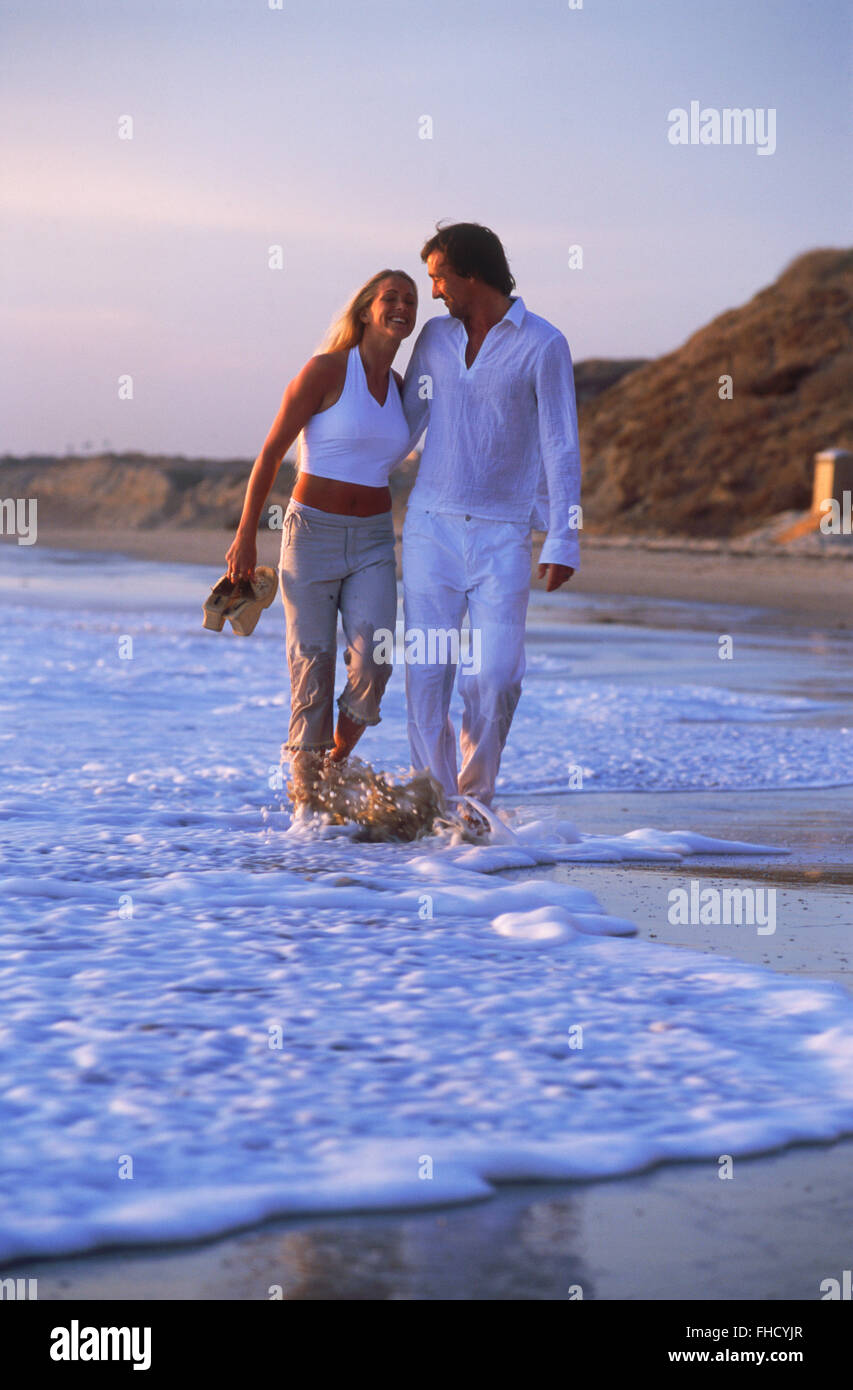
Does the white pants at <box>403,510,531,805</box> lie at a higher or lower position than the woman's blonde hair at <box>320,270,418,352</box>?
lower

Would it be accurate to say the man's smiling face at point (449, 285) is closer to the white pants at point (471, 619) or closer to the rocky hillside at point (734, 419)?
the white pants at point (471, 619)

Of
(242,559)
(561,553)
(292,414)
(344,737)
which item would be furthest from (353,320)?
(344,737)

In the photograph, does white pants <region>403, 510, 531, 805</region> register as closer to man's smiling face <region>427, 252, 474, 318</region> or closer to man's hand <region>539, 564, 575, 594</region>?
man's hand <region>539, 564, 575, 594</region>

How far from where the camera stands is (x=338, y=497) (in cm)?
540

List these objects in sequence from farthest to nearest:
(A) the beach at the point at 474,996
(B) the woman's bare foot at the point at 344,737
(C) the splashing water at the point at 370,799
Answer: (B) the woman's bare foot at the point at 344,737
(C) the splashing water at the point at 370,799
(A) the beach at the point at 474,996

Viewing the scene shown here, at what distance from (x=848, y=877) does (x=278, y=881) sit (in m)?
1.64

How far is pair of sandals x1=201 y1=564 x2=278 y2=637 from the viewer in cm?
542

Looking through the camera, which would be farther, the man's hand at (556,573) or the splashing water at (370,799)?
the splashing water at (370,799)

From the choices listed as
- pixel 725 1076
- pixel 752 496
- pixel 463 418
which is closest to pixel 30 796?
pixel 463 418

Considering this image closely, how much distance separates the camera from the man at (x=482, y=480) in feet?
16.9

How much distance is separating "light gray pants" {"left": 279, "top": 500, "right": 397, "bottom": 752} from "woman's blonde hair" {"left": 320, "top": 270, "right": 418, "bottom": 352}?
0.52 m

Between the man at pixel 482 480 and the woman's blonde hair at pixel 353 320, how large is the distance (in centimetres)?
19

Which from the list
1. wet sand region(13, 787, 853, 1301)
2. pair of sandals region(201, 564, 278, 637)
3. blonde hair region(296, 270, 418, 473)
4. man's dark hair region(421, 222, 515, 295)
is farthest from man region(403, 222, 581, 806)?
wet sand region(13, 787, 853, 1301)

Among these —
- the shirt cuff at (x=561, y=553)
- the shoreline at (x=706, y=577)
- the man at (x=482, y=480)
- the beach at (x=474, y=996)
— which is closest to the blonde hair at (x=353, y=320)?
the man at (x=482, y=480)
